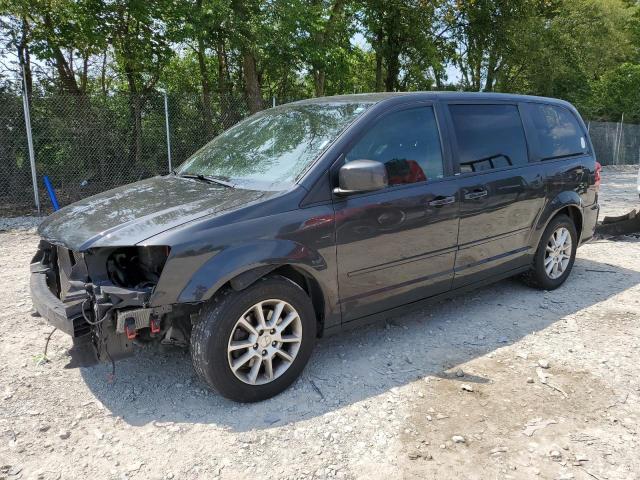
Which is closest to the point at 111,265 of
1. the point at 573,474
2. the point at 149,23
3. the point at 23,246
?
the point at 573,474

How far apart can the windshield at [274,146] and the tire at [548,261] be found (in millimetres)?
2427

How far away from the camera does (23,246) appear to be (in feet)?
22.3

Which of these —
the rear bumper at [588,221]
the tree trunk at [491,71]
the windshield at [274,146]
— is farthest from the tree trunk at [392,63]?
the windshield at [274,146]

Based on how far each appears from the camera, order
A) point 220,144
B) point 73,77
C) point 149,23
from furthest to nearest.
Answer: point 73,77 < point 149,23 < point 220,144

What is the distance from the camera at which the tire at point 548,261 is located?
4.86 m

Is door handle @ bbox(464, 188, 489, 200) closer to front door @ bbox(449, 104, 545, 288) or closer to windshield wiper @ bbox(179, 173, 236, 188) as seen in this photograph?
front door @ bbox(449, 104, 545, 288)

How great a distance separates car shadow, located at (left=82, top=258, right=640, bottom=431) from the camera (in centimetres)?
301

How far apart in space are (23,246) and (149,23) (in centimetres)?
567

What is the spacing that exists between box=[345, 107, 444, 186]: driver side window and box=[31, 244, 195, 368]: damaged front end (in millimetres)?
1460

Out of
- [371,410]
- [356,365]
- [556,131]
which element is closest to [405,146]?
[356,365]

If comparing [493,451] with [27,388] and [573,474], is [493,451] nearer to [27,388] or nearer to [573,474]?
[573,474]

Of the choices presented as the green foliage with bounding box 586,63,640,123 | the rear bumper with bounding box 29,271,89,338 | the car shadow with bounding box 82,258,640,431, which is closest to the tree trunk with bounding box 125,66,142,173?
the car shadow with bounding box 82,258,640,431

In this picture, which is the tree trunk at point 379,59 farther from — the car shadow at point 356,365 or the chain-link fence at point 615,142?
the car shadow at point 356,365

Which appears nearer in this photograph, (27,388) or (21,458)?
(21,458)
